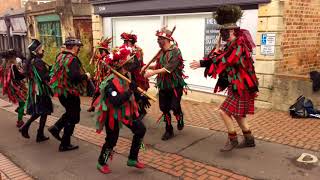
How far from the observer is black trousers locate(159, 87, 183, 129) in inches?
225

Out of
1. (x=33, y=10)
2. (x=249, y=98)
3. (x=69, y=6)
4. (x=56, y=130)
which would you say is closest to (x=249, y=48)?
(x=249, y=98)

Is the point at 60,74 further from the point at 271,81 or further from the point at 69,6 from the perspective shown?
the point at 69,6

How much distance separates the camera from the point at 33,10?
16.1m

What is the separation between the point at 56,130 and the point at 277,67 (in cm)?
480

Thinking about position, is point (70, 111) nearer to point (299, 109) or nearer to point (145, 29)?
point (299, 109)

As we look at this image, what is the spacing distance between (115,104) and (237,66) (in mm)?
1849

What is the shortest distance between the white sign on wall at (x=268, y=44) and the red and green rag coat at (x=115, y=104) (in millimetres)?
4070

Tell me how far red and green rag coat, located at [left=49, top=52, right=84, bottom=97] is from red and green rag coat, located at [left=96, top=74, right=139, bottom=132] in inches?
41.4

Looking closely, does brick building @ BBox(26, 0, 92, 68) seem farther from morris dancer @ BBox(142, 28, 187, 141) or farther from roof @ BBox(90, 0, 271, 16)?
morris dancer @ BBox(142, 28, 187, 141)

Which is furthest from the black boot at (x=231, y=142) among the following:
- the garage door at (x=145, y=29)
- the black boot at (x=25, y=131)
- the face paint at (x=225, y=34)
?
the garage door at (x=145, y=29)

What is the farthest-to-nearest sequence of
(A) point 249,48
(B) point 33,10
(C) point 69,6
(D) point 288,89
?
(B) point 33,10 → (C) point 69,6 → (D) point 288,89 → (A) point 249,48

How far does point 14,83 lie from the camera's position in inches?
270

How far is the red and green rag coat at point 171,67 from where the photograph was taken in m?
5.47

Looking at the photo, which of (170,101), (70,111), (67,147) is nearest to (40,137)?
(67,147)
